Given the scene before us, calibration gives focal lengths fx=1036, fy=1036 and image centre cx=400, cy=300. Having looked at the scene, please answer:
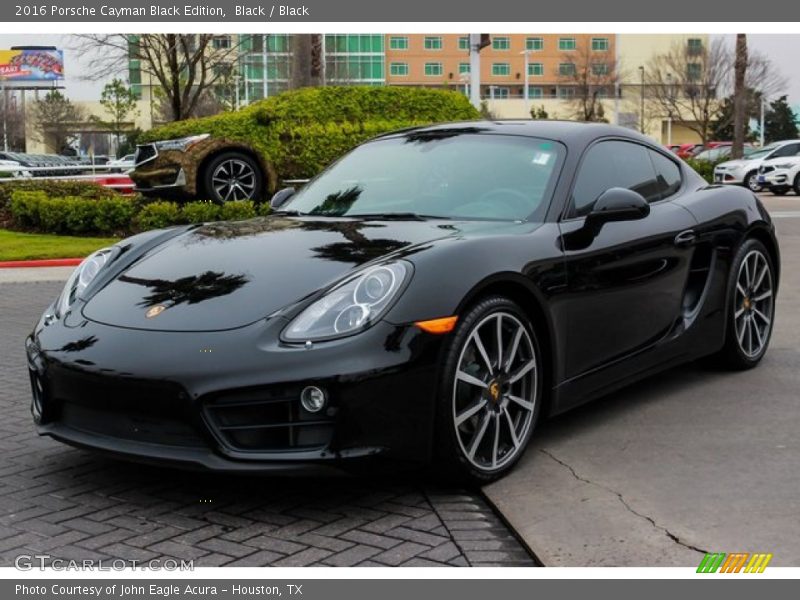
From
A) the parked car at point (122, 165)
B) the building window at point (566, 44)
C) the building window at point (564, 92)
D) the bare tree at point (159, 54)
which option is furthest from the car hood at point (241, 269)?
the building window at point (566, 44)

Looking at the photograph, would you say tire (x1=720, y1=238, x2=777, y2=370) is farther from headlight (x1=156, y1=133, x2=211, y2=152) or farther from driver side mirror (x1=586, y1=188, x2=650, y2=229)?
headlight (x1=156, y1=133, x2=211, y2=152)

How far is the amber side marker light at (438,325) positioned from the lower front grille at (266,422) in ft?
1.57

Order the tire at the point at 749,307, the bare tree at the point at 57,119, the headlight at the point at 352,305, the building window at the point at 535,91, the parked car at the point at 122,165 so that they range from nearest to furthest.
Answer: the headlight at the point at 352,305, the tire at the point at 749,307, the parked car at the point at 122,165, the bare tree at the point at 57,119, the building window at the point at 535,91

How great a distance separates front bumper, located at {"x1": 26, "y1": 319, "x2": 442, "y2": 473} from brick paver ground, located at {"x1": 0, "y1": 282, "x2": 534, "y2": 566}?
0.23 metres

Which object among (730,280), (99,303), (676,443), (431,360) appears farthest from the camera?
(730,280)

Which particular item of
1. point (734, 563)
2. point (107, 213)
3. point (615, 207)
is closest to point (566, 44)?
point (107, 213)

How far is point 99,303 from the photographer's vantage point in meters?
4.10


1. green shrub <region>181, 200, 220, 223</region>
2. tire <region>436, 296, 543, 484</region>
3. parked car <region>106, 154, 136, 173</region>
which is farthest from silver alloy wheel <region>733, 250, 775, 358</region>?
parked car <region>106, 154, 136, 173</region>

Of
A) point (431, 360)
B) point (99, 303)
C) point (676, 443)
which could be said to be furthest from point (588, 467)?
point (99, 303)

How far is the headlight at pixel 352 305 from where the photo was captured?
3.61 m

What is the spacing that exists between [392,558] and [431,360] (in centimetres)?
74

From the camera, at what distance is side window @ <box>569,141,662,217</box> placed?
188 inches

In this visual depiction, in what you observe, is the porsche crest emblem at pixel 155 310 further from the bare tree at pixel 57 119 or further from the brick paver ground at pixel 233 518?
the bare tree at pixel 57 119
